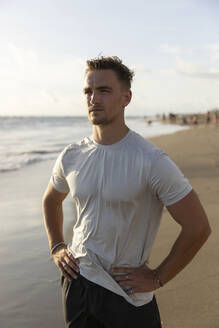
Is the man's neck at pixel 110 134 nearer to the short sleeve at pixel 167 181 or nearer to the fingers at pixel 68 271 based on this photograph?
the short sleeve at pixel 167 181

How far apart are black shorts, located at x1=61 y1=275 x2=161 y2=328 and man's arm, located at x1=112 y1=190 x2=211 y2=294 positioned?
0.36 ft

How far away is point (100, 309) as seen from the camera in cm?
179

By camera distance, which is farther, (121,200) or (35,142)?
(35,142)

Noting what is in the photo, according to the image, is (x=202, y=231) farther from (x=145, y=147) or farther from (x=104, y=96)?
(x=104, y=96)

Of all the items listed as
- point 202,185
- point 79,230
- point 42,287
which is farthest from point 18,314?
point 202,185

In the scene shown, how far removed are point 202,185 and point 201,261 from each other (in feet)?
13.2

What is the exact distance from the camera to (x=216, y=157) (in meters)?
11.7

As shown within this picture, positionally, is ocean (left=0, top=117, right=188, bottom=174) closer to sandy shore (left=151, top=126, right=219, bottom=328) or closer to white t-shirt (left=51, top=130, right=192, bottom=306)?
sandy shore (left=151, top=126, right=219, bottom=328)

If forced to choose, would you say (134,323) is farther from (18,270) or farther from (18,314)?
(18,270)

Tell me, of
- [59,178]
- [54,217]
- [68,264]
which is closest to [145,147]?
[59,178]

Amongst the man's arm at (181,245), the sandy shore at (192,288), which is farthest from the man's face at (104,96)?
the sandy shore at (192,288)

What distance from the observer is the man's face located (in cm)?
190

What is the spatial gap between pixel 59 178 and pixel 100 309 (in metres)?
0.82

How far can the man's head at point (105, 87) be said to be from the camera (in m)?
1.90
